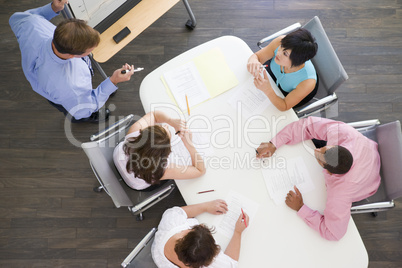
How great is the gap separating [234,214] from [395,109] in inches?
76.7

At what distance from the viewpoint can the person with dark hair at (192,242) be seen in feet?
5.74

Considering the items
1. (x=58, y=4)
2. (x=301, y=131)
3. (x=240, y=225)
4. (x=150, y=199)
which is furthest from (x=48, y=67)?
(x=301, y=131)

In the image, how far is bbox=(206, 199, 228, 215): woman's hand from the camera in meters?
1.96

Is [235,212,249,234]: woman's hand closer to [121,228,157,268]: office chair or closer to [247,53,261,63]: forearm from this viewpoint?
[121,228,157,268]: office chair

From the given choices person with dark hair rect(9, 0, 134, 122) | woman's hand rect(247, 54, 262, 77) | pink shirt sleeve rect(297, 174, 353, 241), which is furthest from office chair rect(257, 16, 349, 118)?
person with dark hair rect(9, 0, 134, 122)

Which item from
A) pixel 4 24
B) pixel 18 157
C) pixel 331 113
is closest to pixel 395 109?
pixel 331 113

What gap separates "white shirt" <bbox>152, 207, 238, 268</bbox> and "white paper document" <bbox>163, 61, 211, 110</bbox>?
647 millimetres

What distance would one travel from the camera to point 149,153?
1.83m

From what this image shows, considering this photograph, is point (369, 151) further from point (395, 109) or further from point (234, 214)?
point (395, 109)

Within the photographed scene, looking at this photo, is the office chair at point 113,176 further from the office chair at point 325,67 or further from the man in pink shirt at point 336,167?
the office chair at point 325,67

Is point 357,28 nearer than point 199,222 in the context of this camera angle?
No

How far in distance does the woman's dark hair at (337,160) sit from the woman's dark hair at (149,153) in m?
0.88

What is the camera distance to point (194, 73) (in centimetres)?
218

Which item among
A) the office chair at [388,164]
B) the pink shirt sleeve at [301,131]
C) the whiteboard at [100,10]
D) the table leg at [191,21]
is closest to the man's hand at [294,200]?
the pink shirt sleeve at [301,131]
